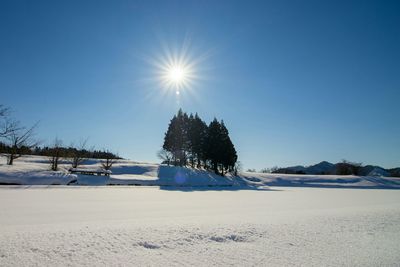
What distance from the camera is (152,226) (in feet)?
20.0

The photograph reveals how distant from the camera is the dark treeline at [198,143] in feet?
174

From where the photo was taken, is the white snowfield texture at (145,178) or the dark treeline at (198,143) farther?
the dark treeline at (198,143)

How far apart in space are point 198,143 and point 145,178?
19467 millimetres

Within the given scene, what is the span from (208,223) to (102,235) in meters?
2.40

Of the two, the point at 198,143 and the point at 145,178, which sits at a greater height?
the point at 198,143

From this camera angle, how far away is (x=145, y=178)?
124 feet

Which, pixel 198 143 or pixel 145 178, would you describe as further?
pixel 198 143

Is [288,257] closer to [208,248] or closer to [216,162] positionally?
[208,248]

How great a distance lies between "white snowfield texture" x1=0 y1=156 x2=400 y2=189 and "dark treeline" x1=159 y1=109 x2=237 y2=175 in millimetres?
3731

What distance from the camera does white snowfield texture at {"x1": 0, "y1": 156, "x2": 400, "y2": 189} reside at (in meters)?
24.6

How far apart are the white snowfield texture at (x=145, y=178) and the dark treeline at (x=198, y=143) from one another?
3.73 meters

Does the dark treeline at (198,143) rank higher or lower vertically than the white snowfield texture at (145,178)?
higher

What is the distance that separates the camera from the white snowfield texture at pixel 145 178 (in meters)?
24.6

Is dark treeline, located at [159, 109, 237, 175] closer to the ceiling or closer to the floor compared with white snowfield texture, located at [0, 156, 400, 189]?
closer to the ceiling
